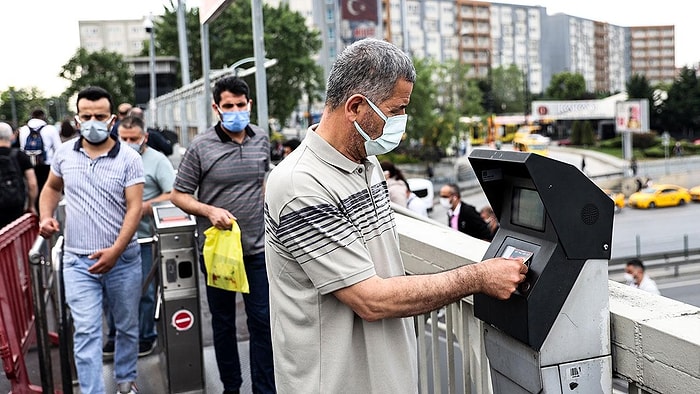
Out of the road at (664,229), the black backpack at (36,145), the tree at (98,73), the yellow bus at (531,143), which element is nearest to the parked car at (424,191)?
the road at (664,229)

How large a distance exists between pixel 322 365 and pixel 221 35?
47.7m

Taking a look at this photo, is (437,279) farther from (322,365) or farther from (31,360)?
(31,360)

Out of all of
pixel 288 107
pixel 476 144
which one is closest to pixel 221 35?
pixel 288 107

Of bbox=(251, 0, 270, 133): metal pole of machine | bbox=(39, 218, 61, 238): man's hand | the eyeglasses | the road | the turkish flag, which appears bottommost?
the road

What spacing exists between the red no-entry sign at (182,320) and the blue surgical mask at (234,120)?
120 cm

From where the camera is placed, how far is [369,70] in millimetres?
2148

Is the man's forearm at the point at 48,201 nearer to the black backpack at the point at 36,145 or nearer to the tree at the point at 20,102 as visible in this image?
the black backpack at the point at 36,145

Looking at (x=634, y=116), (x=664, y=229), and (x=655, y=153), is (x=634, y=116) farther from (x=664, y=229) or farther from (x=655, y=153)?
(x=664, y=229)

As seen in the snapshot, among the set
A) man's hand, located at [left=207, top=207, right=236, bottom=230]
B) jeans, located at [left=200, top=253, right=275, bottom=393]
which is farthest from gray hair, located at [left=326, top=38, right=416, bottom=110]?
jeans, located at [left=200, top=253, right=275, bottom=393]

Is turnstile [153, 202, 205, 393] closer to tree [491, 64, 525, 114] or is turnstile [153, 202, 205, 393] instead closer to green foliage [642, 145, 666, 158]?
green foliage [642, 145, 666, 158]

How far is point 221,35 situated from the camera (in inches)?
1886

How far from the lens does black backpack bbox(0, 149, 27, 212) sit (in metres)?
7.66

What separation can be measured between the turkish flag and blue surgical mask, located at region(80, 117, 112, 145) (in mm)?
49512

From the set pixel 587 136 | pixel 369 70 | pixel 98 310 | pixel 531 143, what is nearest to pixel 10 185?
pixel 98 310
